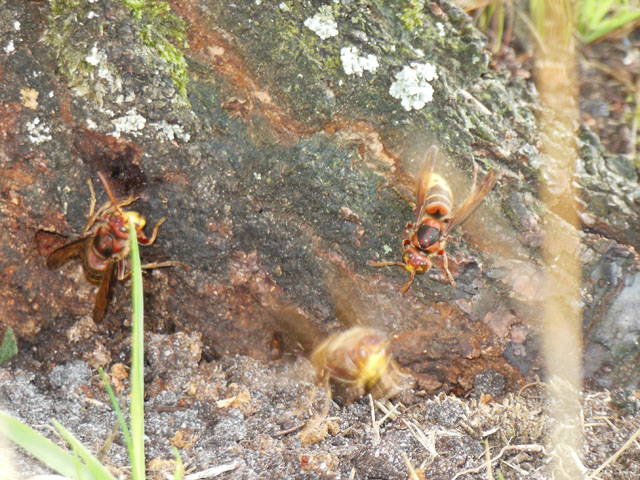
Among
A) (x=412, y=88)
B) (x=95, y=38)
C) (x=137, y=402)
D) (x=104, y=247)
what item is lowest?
(x=104, y=247)

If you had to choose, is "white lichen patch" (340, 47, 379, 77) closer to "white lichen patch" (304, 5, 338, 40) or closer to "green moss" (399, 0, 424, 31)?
"white lichen patch" (304, 5, 338, 40)

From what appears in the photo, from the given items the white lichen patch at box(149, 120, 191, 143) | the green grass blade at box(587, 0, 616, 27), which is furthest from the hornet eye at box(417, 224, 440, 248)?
the green grass blade at box(587, 0, 616, 27)

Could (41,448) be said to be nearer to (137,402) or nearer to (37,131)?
(137,402)

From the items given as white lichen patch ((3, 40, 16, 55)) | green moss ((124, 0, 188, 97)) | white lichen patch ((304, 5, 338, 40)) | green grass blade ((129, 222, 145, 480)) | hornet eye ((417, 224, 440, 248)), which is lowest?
green grass blade ((129, 222, 145, 480))

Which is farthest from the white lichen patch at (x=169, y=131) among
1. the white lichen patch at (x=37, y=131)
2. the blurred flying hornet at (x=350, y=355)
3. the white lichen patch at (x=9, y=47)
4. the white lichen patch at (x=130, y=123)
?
the blurred flying hornet at (x=350, y=355)

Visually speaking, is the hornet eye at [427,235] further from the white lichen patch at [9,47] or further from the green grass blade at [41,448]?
the white lichen patch at [9,47]

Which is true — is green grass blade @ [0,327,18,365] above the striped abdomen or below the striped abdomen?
below

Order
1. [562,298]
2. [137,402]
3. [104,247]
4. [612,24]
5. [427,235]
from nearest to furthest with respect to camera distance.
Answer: [137,402] → [427,235] → [562,298] → [104,247] → [612,24]

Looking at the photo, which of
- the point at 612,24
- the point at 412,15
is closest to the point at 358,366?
the point at 412,15
